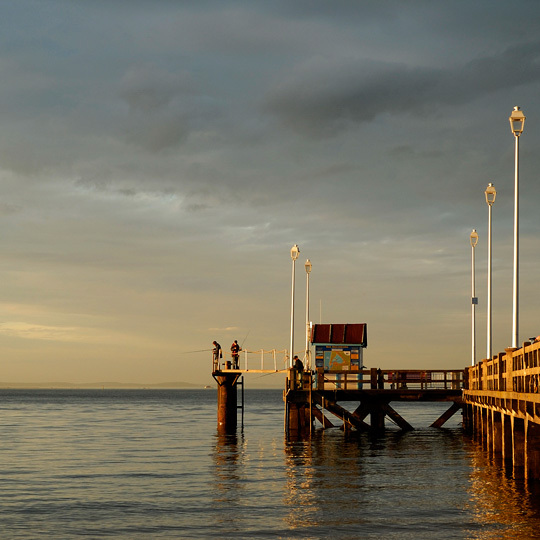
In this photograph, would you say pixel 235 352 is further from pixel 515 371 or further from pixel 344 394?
pixel 515 371

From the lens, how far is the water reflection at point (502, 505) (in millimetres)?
18266

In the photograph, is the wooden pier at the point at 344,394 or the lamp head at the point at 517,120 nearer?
the lamp head at the point at 517,120

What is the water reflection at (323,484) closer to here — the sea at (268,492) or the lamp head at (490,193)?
the sea at (268,492)

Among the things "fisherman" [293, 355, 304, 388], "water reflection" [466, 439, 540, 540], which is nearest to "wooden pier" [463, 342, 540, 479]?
"water reflection" [466, 439, 540, 540]

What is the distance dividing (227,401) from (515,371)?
2533 centimetres

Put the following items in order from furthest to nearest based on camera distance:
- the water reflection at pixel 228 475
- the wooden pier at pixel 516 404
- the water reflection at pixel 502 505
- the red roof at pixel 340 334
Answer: the red roof at pixel 340 334 → the water reflection at pixel 228 475 → the wooden pier at pixel 516 404 → the water reflection at pixel 502 505

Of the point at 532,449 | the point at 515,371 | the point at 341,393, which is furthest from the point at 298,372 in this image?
the point at 532,449

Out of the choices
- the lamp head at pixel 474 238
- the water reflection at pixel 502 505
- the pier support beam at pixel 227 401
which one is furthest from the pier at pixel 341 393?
the water reflection at pixel 502 505

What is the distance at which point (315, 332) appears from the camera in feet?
162

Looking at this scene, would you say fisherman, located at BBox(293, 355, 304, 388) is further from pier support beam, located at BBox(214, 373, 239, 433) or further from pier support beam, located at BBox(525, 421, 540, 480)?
pier support beam, located at BBox(525, 421, 540, 480)

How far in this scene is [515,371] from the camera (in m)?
24.3

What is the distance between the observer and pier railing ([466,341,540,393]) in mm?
21219

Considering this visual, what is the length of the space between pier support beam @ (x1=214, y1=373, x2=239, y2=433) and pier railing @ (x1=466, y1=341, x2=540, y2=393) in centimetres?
1579

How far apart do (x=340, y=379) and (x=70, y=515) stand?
2649 cm
